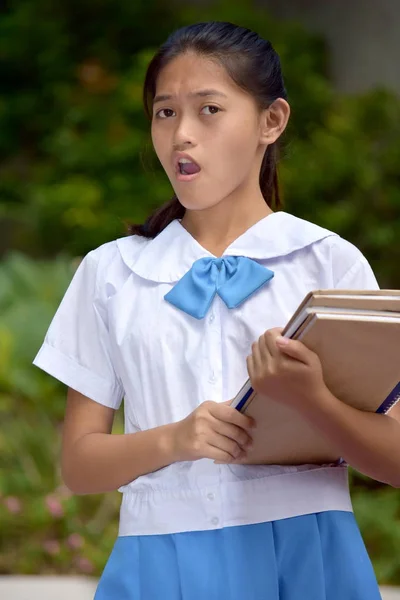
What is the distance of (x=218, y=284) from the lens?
1186mm

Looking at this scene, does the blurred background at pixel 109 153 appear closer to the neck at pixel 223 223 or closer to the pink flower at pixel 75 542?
the pink flower at pixel 75 542

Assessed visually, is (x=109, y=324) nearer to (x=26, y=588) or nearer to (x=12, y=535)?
(x=26, y=588)

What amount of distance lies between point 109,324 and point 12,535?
285 cm

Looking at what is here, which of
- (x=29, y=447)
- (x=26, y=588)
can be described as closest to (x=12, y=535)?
(x=29, y=447)

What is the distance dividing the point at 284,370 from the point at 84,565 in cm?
280

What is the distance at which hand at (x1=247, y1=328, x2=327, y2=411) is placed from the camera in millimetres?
990

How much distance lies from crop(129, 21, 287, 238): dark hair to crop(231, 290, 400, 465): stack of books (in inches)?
14.3

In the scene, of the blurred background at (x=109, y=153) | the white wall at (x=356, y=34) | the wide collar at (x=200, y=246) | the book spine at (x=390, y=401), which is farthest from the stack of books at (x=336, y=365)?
the white wall at (x=356, y=34)

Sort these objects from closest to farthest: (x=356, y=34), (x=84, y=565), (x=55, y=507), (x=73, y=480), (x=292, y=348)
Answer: (x=292, y=348)
(x=73, y=480)
(x=84, y=565)
(x=55, y=507)
(x=356, y=34)

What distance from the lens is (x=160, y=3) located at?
6672 millimetres

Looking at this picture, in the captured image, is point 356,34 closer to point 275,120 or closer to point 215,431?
point 275,120

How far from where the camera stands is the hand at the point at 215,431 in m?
1.05

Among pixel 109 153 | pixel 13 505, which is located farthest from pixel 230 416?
pixel 109 153

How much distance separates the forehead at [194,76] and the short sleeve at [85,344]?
24 cm
